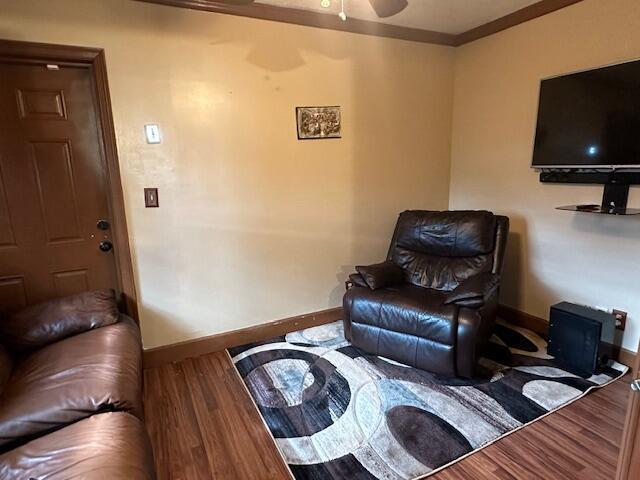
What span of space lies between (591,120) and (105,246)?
11.0 feet

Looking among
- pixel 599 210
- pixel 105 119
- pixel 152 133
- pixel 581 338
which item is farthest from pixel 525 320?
pixel 105 119

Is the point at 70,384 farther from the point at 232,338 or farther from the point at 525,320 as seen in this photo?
the point at 525,320

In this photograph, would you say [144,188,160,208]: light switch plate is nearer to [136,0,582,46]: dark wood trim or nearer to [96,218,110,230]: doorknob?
[96,218,110,230]: doorknob

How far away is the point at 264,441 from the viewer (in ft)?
6.00

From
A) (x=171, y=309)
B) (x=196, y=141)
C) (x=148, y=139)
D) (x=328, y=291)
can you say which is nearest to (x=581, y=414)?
(x=328, y=291)

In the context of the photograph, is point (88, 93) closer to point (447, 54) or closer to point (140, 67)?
point (140, 67)

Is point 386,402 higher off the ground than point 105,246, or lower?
lower

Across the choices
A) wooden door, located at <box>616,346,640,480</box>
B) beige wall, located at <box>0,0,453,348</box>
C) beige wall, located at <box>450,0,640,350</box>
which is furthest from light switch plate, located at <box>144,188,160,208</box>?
beige wall, located at <box>450,0,640,350</box>

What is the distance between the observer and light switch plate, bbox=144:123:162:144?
2.31m

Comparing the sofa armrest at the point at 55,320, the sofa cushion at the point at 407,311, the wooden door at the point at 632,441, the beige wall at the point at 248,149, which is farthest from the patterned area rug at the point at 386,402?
the sofa armrest at the point at 55,320

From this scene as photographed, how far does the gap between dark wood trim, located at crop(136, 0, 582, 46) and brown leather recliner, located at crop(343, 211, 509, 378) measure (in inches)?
60.3

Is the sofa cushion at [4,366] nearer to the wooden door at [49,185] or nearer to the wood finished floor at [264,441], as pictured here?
the wooden door at [49,185]

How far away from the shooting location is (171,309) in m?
2.57

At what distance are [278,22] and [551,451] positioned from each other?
121 inches
